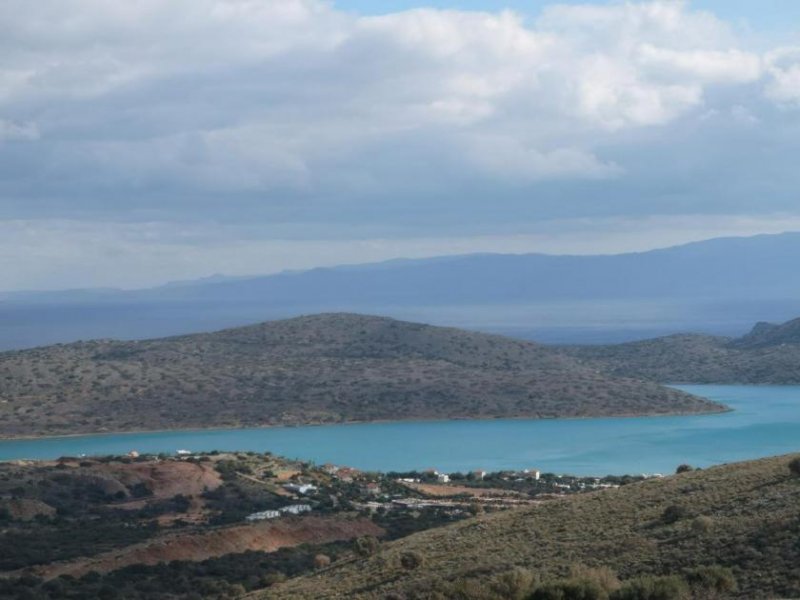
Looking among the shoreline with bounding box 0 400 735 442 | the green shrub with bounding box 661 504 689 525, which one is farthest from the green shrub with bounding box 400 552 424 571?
the shoreline with bounding box 0 400 735 442

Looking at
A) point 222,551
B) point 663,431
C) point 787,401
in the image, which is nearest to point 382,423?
point 663,431

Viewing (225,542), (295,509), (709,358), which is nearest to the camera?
(225,542)

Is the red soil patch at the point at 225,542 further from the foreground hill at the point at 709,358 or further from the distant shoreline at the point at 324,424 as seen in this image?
the foreground hill at the point at 709,358

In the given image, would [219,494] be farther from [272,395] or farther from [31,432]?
[272,395]

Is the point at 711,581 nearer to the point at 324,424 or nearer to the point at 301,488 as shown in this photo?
the point at 301,488

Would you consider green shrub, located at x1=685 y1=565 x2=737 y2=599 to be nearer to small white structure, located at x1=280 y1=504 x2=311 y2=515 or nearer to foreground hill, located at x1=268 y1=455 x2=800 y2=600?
foreground hill, located at x1=268 y1=455 x2=800 y2=600

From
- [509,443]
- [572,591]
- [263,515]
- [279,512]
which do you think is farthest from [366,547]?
[509,443]
